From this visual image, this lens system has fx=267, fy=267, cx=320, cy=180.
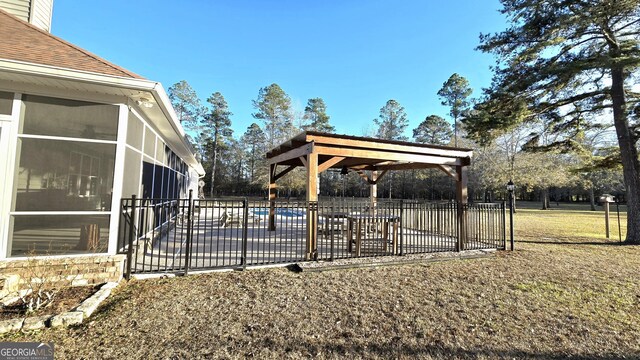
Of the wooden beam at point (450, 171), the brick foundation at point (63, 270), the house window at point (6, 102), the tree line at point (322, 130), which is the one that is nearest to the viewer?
the brick foundation at point (63, 270)

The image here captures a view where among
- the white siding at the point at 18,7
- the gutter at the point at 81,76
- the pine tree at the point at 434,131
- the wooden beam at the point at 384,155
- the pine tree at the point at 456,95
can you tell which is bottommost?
the wooden beam at the point at 384,155

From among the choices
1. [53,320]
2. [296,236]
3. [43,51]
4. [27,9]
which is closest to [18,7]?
[27,9]

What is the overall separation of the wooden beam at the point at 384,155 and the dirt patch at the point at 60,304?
458 cm

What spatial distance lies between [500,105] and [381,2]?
237 inches

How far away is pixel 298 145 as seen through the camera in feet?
23.8

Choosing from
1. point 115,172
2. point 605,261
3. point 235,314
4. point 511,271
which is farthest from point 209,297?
point 605,261

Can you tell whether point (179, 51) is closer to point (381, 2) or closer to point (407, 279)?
point (381, 2)

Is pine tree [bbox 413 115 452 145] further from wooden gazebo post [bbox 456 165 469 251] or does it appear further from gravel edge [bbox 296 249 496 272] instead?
gravel edge [bbox 296 249 496 272]

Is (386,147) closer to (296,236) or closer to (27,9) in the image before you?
(296,236)

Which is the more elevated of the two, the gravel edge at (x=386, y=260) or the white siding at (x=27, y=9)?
the white siding at (x=27, y=9)

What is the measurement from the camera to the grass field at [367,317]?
2.67 metres

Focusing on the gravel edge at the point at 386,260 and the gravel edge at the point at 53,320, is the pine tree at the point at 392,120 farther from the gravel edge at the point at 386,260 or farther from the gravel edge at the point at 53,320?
the gravel edge at the point at 53,320

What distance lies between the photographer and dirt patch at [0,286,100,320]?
10.0 feet

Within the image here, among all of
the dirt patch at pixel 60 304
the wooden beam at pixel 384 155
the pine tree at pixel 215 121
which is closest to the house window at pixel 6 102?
the dirt patch at pixel 60 304
